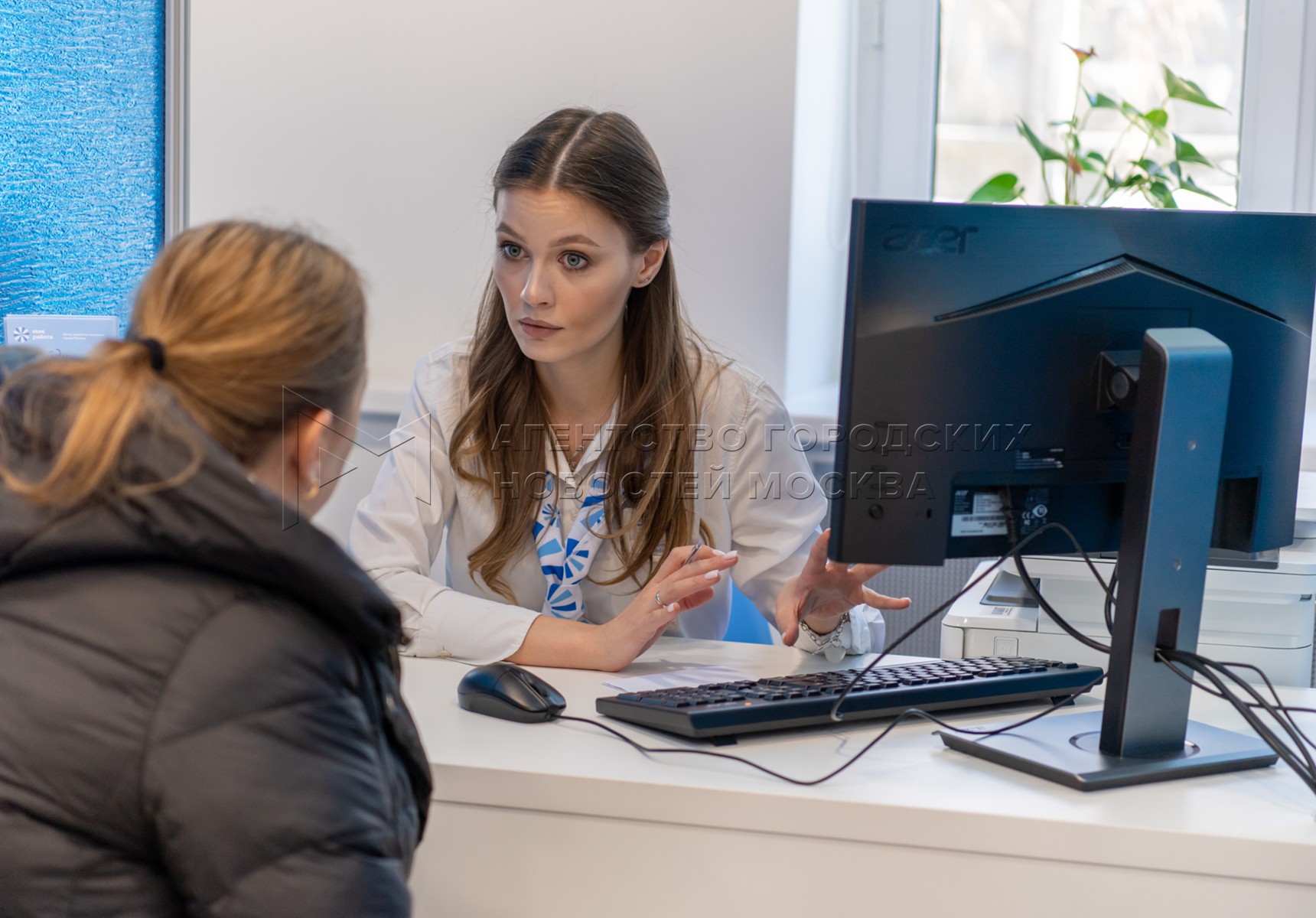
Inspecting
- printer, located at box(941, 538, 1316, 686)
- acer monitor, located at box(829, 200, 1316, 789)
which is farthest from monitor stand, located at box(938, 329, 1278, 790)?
printer, located at box(941, 538, 1316, 686)

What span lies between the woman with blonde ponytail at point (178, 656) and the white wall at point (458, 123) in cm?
160

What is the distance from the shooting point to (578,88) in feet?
7.72

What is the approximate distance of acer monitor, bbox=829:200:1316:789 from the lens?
1.02 m

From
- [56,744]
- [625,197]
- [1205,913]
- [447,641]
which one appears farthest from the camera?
[625,197]

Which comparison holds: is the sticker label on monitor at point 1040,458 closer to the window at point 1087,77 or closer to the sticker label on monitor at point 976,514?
the sticker label on monitor at point 976,514

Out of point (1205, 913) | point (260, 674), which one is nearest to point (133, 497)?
point (260, 674)

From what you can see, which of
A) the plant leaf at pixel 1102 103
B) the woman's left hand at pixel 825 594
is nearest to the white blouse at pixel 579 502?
the woman's left hand at pixel 825 594

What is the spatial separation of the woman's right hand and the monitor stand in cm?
35

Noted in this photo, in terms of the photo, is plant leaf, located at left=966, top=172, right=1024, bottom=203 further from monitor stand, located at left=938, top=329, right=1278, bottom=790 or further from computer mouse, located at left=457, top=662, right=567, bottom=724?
computer mouse, located at left=457, top=662, right=567, bottom=724

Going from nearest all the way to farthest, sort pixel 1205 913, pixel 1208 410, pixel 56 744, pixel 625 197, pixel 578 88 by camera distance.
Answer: pixel 56 744, pixel 1205 913, pixel 1208 410, pixel 625 197, pixel 578 88

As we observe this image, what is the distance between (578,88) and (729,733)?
5.35 ft

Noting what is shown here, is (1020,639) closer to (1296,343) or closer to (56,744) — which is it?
(1296,343)

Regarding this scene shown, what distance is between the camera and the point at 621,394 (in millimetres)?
1734

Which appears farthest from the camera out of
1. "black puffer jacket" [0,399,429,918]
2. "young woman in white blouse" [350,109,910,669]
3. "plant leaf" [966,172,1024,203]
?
"plant leaf" [966,172,1024,203]
